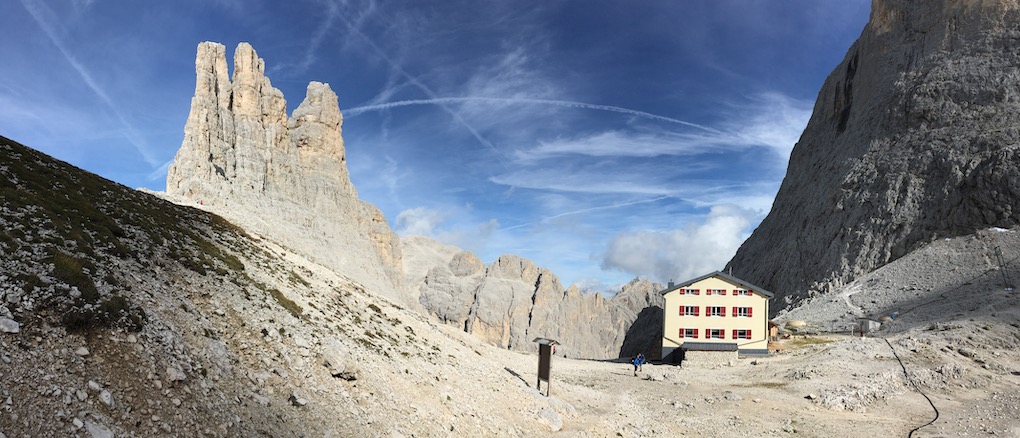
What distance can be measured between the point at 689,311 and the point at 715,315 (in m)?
2.70

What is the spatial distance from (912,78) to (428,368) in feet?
362

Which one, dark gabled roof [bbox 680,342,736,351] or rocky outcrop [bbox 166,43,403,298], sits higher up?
rocky outcrop [bbox 166,43,403,298]

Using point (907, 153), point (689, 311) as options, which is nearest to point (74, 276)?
point (689, 311)

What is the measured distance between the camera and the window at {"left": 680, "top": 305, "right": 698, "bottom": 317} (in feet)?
196

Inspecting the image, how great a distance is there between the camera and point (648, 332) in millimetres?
91625

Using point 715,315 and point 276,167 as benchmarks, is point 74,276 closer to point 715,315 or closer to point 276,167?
point 715,315

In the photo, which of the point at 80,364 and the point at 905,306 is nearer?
the point at 80,364

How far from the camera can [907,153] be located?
307 ft

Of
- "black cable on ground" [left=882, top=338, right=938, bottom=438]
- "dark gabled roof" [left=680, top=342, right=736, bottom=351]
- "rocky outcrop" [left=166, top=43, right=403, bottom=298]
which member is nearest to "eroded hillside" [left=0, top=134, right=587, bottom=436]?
"black cable on ground" [left=882, top=338, right=938, bottom=438]

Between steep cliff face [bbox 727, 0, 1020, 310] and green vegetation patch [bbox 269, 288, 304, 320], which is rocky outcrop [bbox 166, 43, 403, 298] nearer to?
green vegetation patch [bbox 269, 288, 304, 320]

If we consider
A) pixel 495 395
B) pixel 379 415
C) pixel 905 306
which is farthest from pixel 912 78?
pixel 379 415

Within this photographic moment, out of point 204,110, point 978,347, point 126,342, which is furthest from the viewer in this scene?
point 204,110

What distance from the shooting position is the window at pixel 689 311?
59781 mm

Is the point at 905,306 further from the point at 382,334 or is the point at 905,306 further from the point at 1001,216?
the point at 382,334
